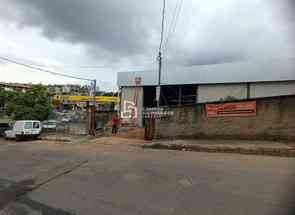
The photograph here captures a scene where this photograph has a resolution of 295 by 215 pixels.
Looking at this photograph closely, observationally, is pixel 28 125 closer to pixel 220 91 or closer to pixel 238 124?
pixel 220 91

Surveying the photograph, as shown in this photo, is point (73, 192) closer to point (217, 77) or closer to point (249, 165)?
point (249, 165)

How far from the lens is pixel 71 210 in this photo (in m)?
5.10

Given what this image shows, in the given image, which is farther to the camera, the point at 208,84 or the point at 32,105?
the point at 32,105

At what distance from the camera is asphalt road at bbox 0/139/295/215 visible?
507 centimetres

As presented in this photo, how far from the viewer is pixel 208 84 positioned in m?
22.7

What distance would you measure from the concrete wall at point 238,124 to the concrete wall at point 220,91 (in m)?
8.25

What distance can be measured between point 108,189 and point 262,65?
18.0m

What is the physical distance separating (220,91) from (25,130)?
17110 millimetres

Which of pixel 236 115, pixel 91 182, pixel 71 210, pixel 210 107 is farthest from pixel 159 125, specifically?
pixel 71 210

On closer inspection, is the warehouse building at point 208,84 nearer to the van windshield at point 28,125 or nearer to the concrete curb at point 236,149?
the concrete curb at point 236,149

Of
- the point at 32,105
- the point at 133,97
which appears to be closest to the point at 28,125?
the point at 32,105

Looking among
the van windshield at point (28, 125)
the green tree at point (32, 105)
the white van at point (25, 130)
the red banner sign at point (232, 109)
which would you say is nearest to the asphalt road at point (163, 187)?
the red banner sign at point (232, 109)

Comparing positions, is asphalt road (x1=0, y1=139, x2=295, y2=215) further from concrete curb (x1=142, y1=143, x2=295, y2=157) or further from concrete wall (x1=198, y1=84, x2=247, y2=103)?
concrete wall (x1=198, y1=84, x2=247, y2=103)

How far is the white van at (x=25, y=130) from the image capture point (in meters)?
21.3
